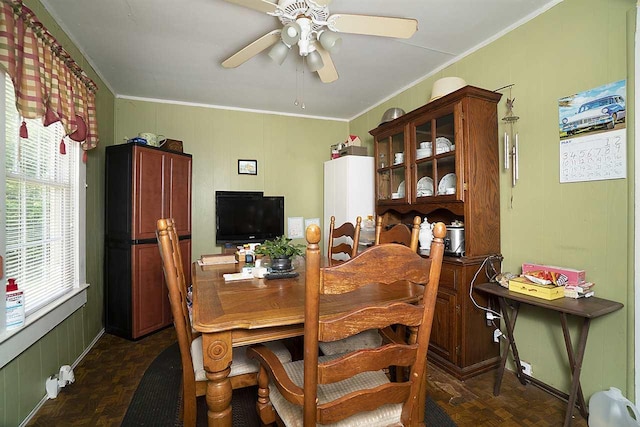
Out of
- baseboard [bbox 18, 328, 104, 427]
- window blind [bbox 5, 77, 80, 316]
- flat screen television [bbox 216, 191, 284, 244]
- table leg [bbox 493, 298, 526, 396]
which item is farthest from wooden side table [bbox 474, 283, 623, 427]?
window blind [bbox 5, 77, 80, 316]

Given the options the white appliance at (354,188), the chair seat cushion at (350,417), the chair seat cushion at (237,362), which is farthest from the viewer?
the white appliance at (354,188)

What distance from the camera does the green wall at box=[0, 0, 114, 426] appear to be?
155 centimetres

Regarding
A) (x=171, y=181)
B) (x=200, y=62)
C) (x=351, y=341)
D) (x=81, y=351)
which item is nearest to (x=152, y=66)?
(x=200, y=62)

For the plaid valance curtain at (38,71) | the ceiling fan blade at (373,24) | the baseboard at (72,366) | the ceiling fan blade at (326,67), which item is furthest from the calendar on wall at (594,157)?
the baseboard at (72,366)

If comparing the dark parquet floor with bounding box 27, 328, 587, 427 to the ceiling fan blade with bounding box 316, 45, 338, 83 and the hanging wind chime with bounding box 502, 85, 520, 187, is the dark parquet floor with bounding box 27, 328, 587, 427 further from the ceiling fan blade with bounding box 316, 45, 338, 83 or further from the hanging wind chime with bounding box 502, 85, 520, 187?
the ceiling fan blade with bounding box 316, 45, 338, 83

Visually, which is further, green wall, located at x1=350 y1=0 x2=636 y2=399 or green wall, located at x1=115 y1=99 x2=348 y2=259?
green wall, located at x1=115 y1=99 x2=348 y2=259

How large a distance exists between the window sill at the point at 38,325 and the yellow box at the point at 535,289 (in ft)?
8.94

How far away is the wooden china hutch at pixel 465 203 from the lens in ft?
6.85

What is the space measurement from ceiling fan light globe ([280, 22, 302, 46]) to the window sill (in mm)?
2059

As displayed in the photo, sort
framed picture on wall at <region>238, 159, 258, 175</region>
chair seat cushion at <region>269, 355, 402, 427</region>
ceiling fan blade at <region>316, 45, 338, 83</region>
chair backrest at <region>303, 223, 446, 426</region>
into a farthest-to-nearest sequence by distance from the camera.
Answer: framed picture on wall at <region>238, 159, 258, 175</region> < ceiling fan blade at <region>316, 45, 338, 83</region> < chair seat cushion at <region>269, 355, 402, 427</region> < chair backrest at <region>303, 223, 446, 426</region>

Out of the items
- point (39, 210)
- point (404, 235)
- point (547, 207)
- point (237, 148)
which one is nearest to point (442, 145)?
point (547, 207)

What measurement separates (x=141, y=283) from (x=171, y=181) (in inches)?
40.4

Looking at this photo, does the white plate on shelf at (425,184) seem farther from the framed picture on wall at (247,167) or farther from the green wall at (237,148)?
the framed picture on wall at (247,167)

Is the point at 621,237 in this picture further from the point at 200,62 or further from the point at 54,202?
the point at 54,202
